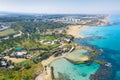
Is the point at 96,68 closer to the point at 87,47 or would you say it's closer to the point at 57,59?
the point at 57,59

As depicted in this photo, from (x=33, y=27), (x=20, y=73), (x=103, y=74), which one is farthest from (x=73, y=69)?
(x=33, y=27)

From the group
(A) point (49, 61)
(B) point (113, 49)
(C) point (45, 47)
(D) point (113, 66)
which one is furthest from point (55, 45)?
(D) point (113, 66)

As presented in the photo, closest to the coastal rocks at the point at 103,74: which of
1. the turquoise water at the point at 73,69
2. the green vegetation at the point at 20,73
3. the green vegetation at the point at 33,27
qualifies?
the turquoise water at the point at 73,69

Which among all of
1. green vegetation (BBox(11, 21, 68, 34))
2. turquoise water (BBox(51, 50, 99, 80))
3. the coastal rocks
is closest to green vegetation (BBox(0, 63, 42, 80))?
turquoise water (BBox(51, 50, 99, 80))

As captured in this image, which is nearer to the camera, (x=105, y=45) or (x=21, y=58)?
(x=21, y=58)

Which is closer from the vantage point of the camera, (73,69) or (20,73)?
(20,73)

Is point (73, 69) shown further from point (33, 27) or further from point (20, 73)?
point (33, 27)

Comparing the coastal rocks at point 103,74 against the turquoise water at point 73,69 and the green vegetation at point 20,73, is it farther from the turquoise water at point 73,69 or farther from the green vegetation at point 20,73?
the green vegetation at point 20,73
